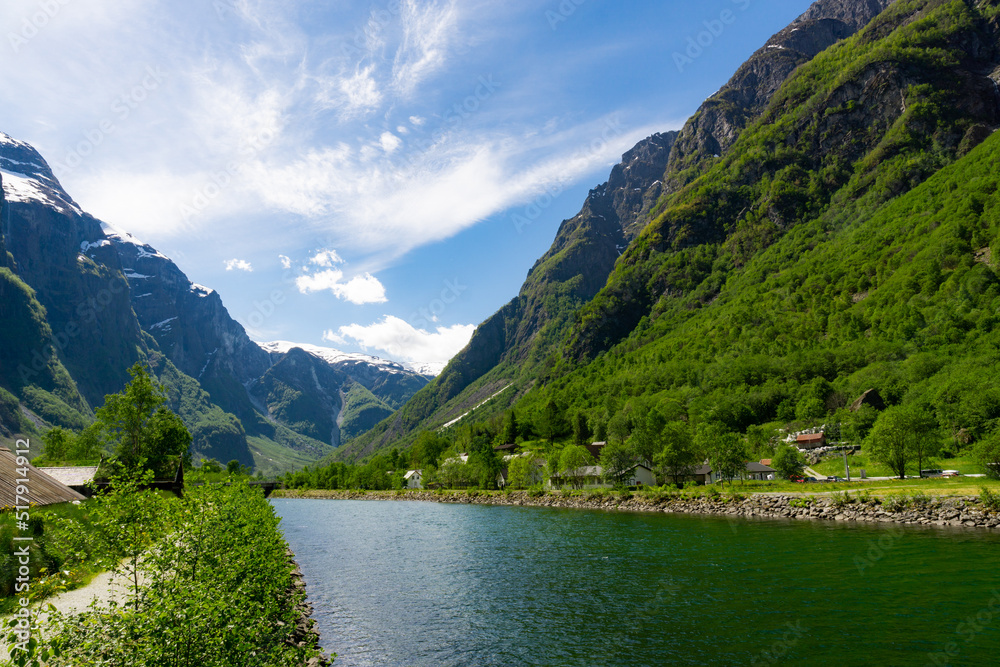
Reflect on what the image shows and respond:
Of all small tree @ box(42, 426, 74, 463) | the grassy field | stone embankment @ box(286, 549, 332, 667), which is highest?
small tree @ box(42, 426, 74, 463)

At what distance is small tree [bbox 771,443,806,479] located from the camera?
91938mm

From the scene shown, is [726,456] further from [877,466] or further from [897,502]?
[897,502]

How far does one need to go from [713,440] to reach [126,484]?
10289 centimetres

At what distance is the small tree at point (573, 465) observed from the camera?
116188 millimetres

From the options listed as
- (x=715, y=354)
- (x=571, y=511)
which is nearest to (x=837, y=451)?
(x=571, y=511)

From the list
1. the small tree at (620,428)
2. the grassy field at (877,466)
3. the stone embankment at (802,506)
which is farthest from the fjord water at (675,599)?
the small tree at (620,428)

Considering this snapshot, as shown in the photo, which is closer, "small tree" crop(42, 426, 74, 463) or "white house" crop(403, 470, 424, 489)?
"small tree" crop(42, 426, 74, 463)

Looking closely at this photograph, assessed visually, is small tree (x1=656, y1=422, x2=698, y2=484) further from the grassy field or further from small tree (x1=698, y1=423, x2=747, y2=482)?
the grassy field

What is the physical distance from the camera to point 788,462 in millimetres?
92125

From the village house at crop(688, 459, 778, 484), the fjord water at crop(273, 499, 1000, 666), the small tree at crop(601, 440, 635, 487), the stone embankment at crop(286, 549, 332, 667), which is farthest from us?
the small tree at crop(601, 440, 635, 487)

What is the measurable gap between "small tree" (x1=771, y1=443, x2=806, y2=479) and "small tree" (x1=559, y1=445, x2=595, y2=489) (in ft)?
136

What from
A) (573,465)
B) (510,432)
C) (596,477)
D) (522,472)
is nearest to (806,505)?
(573,465)

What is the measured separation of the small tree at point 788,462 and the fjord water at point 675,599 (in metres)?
41.9

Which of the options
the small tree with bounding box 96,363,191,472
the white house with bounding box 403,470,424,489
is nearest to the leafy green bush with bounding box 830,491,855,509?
the small tree with bounding box 96,363,191,472
